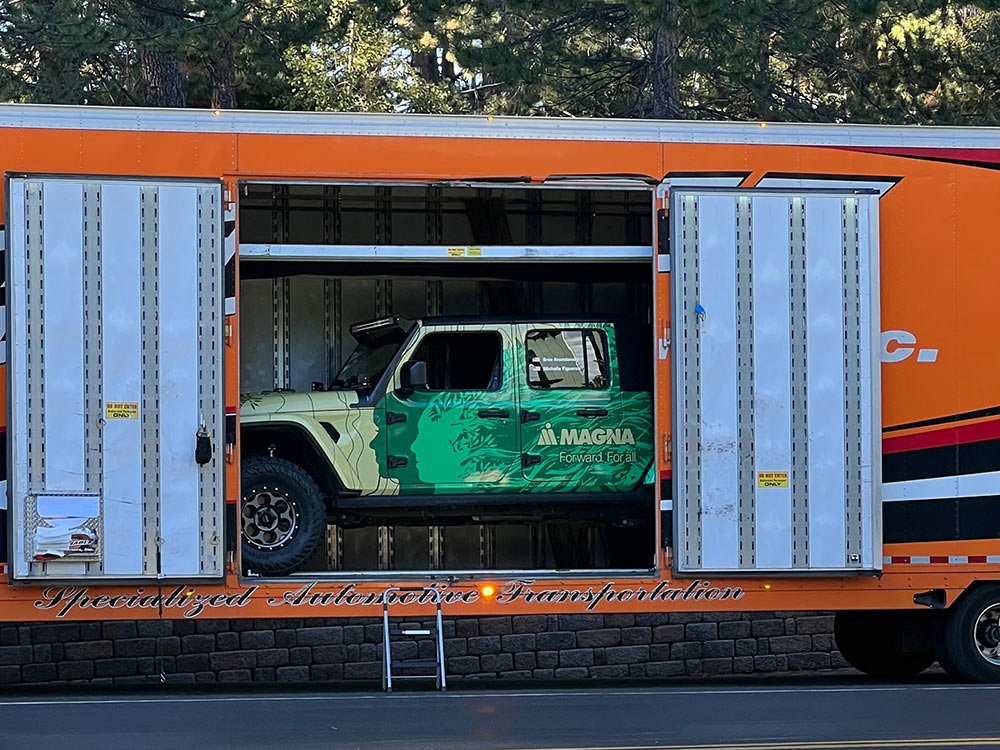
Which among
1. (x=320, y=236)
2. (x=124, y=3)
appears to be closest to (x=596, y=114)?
(x=124, y=3)

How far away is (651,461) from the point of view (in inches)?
494

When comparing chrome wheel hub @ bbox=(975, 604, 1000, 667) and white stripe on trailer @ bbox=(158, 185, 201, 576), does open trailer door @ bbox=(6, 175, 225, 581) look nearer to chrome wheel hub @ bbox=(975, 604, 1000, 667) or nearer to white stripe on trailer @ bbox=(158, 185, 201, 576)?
white stripe on trailer @ bbox=(158, 185, 201, 576)

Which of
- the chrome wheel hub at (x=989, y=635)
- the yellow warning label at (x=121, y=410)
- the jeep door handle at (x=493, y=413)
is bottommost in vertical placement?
the chrome wheel hub at (x=989, y=635)

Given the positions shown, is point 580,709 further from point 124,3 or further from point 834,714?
point 124,3

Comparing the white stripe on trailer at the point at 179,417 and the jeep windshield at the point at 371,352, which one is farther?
the jeep windshield at the point at 371,352

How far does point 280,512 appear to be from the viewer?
1189cm

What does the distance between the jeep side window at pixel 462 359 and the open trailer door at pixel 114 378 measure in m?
2.17

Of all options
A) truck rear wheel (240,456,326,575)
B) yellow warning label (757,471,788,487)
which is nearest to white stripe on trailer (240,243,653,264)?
truck rear wheel (240,456,326,575)

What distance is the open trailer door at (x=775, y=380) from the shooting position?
1141cm

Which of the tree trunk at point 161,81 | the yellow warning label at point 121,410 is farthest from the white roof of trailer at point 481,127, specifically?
the tree trunk at point 161,81

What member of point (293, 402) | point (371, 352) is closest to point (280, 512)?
point (293, 402)

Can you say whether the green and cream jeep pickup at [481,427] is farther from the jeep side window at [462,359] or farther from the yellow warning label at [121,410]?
the yellow warning label at [121,410]

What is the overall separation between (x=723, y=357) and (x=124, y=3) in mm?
10020

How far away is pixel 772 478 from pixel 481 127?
3.08m
